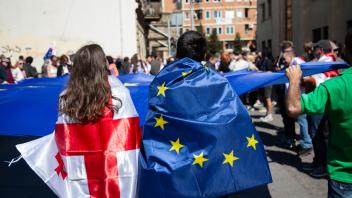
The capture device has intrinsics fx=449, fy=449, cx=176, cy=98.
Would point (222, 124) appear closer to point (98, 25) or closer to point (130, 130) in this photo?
point (130, 130)

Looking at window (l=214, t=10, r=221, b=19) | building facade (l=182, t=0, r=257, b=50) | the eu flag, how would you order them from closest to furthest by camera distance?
the eu flag, building facade (l=182, t=0, r=257, b=50), window (l=214, t=10, r=221, b=19)

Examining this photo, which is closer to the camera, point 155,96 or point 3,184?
point 155,96

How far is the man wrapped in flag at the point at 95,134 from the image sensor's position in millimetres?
3320

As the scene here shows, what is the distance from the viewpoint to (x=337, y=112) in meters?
2.82

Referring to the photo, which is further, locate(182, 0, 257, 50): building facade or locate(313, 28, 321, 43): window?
locate(182, 0, 257, 50): building facade

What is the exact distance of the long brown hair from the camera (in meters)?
3.30

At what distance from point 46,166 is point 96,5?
21.0 meters

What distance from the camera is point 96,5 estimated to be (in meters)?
23.7

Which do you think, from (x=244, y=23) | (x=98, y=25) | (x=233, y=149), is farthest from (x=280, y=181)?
(x=244, y=23)

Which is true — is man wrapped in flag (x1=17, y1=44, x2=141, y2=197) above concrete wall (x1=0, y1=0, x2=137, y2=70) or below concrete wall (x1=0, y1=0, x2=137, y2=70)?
below

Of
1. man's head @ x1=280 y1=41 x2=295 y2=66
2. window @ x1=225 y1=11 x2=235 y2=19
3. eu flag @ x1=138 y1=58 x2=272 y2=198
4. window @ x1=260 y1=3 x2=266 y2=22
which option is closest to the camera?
eu flag @ x1=138 y1=58 x2=272 y2=198

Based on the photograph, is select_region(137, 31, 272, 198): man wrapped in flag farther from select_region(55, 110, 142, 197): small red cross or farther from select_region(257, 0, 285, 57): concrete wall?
select_region(257, 0, 285, 57): concrete wall

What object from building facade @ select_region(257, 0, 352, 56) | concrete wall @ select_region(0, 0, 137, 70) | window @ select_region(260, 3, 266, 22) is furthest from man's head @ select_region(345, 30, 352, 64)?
window @ select_region(260, 3, 266, 22)

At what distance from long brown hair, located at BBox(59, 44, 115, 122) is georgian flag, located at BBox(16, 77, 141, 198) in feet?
0.26
